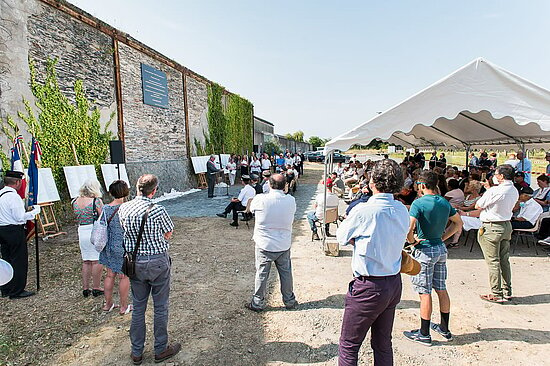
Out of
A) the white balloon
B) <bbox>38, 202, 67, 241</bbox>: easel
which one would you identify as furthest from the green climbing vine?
the white balloon

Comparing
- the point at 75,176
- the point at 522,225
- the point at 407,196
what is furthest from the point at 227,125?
the point at 522,225

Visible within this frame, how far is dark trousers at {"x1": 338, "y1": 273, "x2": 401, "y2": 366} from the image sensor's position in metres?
1.97

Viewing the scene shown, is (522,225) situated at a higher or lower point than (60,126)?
lower

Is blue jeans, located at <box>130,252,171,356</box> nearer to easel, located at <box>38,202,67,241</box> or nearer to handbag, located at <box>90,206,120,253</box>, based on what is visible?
handbag, located at <box>90,206,120,253</box>

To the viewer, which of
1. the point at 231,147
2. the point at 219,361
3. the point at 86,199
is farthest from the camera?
the point at 231,147

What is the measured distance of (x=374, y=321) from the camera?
206cm

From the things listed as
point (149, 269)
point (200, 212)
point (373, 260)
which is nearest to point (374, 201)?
point (373, 260)

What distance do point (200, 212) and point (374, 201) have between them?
785cm

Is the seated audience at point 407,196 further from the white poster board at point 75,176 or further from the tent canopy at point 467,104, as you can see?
the white poster board at point 75,176

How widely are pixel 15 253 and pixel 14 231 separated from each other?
28cm

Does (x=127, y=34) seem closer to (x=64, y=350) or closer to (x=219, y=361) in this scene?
(x=64, y=350)

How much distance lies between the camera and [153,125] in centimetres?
1175

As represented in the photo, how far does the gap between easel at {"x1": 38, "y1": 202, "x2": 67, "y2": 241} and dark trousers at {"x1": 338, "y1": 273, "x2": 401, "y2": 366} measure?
6691mm

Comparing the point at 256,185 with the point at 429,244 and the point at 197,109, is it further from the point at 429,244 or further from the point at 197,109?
the point at 197,109
